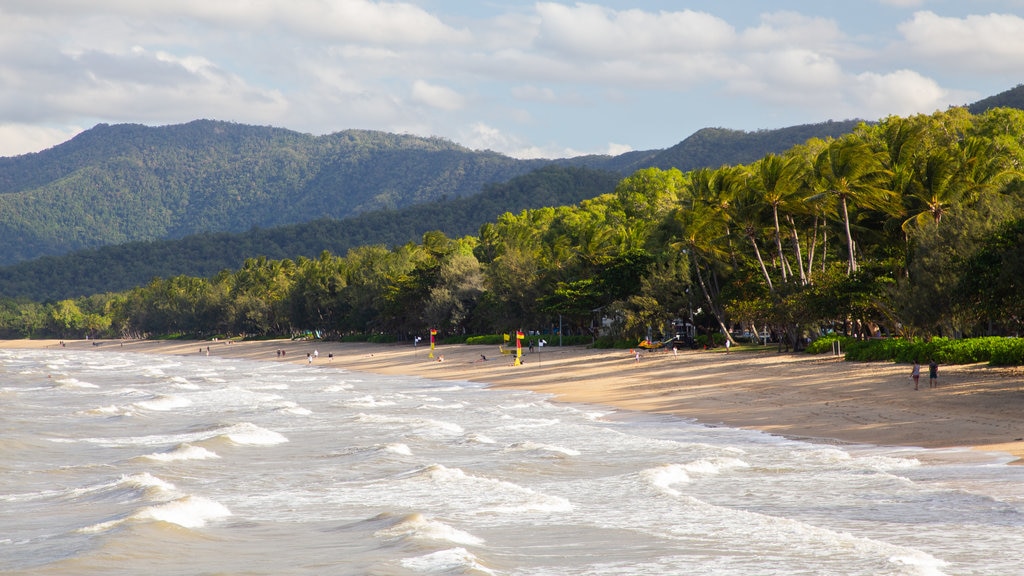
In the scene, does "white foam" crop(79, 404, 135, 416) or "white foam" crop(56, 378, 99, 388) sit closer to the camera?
"white foam" crop(79, 404, 135, 416)

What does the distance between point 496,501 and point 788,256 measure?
162 feet

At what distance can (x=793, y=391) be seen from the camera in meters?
33.6

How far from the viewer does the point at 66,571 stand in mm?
12430

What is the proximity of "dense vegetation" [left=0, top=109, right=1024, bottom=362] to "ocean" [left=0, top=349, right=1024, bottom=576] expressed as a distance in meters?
13.6

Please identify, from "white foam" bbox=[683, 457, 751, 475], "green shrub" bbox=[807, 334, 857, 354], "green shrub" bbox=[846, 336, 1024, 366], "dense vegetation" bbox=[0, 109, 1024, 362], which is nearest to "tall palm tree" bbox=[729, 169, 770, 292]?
"dense vegetation" bbox=[0, 109, 1024, 362]

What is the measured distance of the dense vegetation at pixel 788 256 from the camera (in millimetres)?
36562

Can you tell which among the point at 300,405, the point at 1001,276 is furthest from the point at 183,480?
the point at 1001,276

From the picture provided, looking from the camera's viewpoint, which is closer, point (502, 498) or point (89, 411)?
point (502, 498)

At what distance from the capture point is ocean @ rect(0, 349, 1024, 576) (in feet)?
41.0

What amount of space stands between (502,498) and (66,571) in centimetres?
777

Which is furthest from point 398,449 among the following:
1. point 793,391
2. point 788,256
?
point 788,256

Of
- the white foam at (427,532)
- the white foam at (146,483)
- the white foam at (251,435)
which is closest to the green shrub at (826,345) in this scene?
the white foam at (251,435)

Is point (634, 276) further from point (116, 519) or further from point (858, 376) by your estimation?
point (116, 519)

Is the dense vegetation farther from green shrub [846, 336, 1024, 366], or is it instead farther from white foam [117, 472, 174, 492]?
white foam [117, 472, 174, 492]
